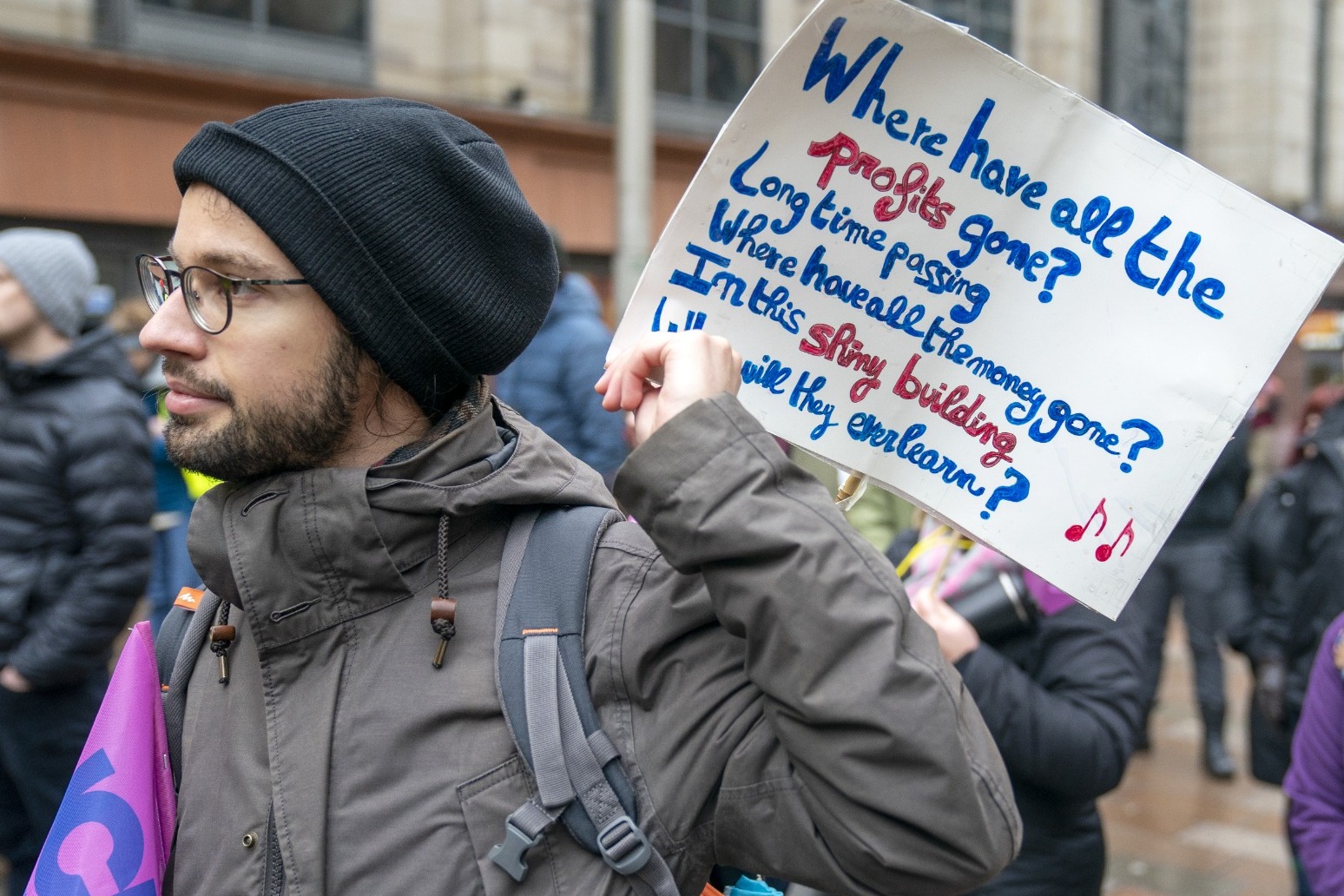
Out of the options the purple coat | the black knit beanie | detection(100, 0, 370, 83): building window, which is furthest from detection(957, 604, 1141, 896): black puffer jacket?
detection(100, 0, 370, 83): building window

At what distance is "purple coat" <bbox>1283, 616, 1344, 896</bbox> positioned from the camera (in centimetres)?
240

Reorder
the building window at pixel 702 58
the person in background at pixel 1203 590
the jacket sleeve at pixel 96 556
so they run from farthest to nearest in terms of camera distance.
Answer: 1. the building window at pixel 702 58
2. the person in background at pixel 1203 590
3. the jacket sleeve at pixel 96 556

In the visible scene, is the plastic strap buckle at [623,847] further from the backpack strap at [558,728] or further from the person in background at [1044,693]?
the person in background at [1044,693]

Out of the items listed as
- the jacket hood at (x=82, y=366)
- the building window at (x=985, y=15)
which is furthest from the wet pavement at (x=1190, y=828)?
the building window at (x=985, y=15)

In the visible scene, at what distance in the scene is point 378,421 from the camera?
1.58 m

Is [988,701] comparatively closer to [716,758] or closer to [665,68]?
[716,758]

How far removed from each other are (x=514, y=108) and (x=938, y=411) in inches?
374

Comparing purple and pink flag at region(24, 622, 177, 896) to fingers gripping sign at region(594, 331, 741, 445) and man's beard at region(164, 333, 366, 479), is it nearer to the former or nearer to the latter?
man's beard at region(164, 333, 366, 479)

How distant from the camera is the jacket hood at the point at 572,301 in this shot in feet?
15.3

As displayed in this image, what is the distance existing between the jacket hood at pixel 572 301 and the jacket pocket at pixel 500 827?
131 inches

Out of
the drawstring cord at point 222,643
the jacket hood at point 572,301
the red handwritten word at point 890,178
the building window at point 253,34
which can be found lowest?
the building window at point 253,34

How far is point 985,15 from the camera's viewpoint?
15.9m

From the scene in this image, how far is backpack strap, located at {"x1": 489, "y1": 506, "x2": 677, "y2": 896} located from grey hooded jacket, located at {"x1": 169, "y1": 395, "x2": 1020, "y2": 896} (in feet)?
0.08

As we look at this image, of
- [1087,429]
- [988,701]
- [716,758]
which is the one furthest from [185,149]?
[988,701]
